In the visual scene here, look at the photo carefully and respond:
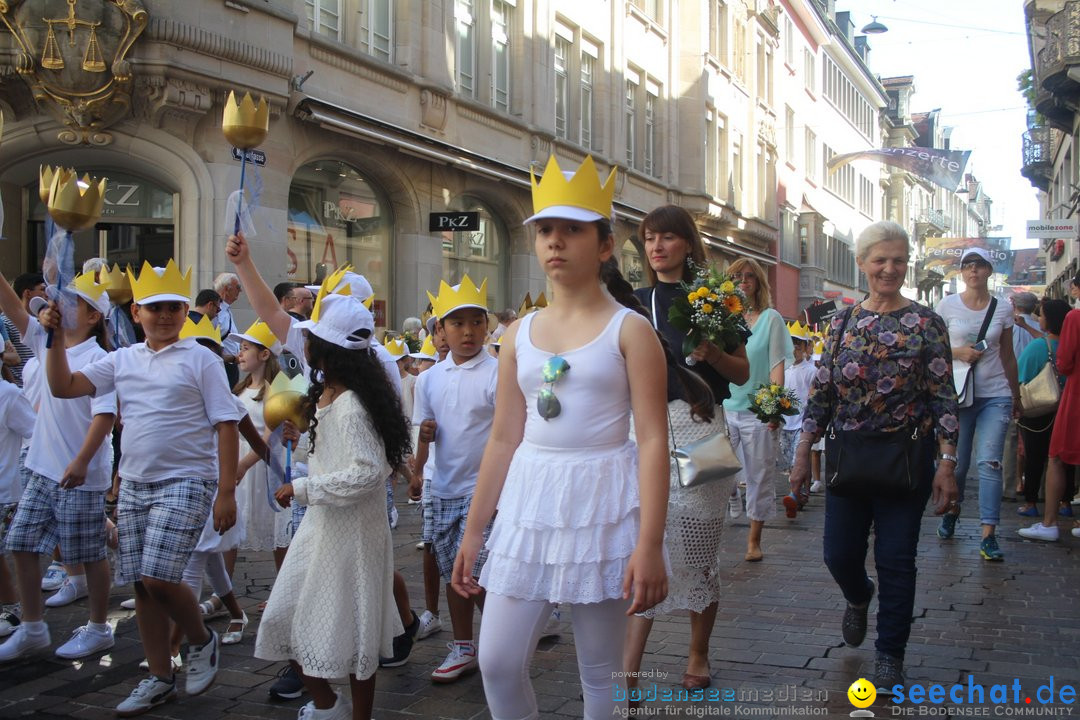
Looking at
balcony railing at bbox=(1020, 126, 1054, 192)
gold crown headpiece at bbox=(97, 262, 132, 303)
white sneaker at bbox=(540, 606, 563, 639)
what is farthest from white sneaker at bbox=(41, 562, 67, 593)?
balcony railing at bbox=(1020, 126, 1054, 192)

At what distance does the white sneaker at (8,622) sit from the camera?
19.8ft

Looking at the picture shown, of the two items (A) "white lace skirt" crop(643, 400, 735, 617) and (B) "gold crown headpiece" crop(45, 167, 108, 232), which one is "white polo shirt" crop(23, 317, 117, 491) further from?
(A) "white lace skirt" crop(643, 400, 735, 617)

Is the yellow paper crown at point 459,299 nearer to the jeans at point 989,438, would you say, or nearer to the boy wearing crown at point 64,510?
the boy wearing crown at point 64,510

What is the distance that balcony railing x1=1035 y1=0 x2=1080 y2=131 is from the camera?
24.4 meters

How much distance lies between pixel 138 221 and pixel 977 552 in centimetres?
1143

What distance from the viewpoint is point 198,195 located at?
564 inches

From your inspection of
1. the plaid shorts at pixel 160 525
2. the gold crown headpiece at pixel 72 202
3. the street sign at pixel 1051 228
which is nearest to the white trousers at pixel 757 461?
the plaid shorts at pixel 160 525

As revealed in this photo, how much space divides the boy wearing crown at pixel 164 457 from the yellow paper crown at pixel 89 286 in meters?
0.81

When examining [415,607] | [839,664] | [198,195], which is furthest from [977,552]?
[198,195]

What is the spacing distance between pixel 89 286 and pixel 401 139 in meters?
12.3

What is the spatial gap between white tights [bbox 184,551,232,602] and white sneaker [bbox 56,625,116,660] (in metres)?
0.51

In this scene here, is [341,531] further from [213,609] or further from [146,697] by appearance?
[213,609]

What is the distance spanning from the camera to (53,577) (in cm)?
748

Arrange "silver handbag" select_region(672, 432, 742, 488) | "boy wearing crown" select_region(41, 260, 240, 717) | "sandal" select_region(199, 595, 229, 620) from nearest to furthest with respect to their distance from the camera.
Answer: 1. "silver handbag" select_region(672, 432, 742, 488)
2. "boy wearing crown" select_region(41, 260, 240, 717)
3. "sandal" select_region(199, 595, 229, 620)
